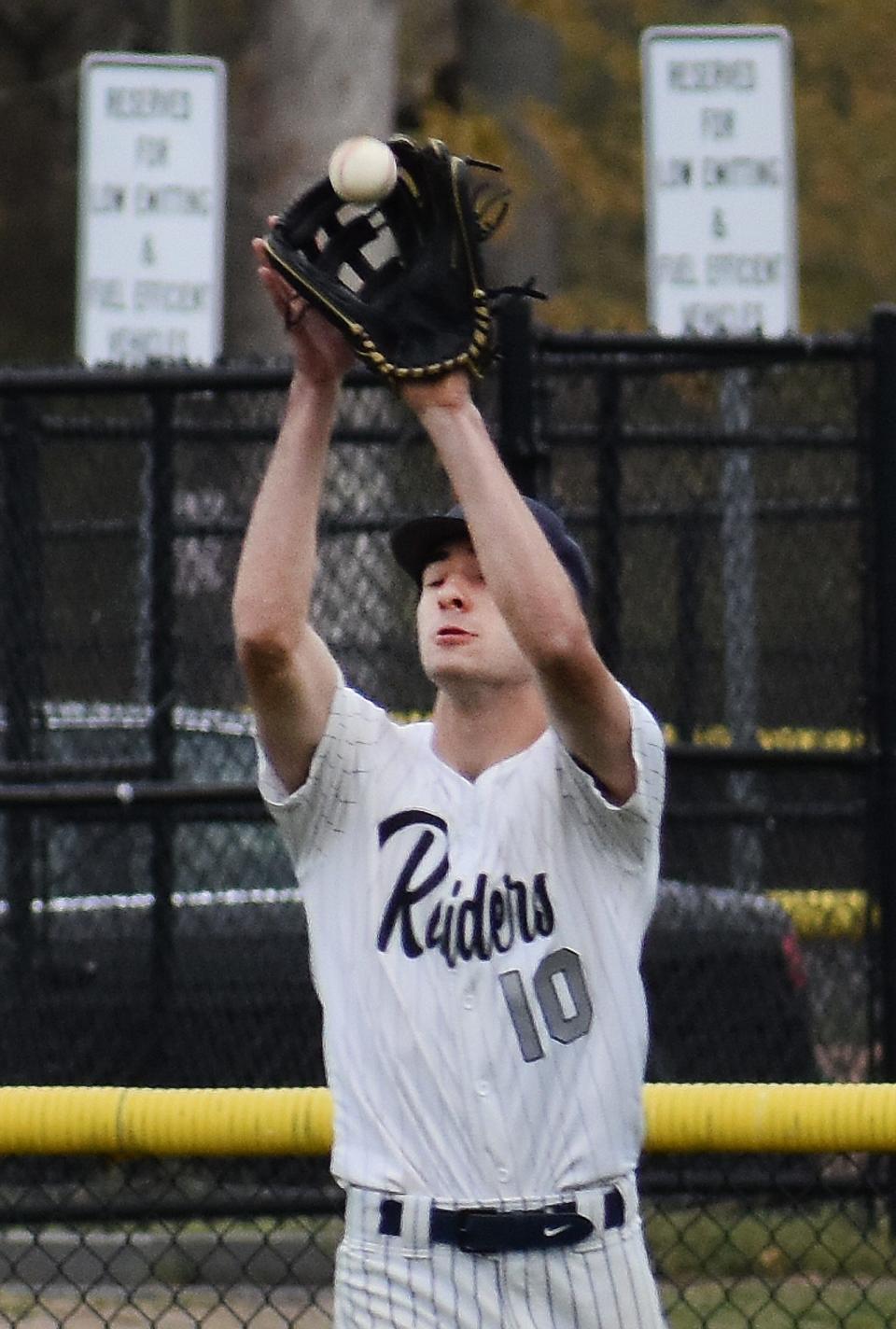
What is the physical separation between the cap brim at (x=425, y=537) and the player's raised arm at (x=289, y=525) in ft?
0.64

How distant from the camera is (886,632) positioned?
254 inches

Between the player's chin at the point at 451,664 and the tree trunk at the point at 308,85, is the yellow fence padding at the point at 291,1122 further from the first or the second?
the tree trunk at the point at 308,85

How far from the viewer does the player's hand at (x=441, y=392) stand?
3.23m

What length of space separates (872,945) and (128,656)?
2025mm

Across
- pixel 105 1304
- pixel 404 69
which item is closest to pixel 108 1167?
pixel 105 1304

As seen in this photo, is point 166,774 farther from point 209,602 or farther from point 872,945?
point 872,945

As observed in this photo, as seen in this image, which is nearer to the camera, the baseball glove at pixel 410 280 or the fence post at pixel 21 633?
the baseball glove at pixel 410 280

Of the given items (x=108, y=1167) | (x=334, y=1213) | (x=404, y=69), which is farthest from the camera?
(x=404, y=69)

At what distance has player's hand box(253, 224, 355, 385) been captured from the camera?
3330 millimetres

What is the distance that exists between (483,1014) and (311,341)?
89 cm

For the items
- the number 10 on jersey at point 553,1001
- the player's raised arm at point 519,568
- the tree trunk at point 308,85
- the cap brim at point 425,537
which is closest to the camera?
the player's raised arm at point 519,568

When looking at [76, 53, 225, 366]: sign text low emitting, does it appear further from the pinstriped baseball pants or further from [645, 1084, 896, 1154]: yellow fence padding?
the pinstriped baseball pants

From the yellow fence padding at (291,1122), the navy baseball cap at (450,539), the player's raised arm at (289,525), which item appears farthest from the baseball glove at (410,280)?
the yellow fence padding at (291,1122)

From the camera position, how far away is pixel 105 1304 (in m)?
6.09
